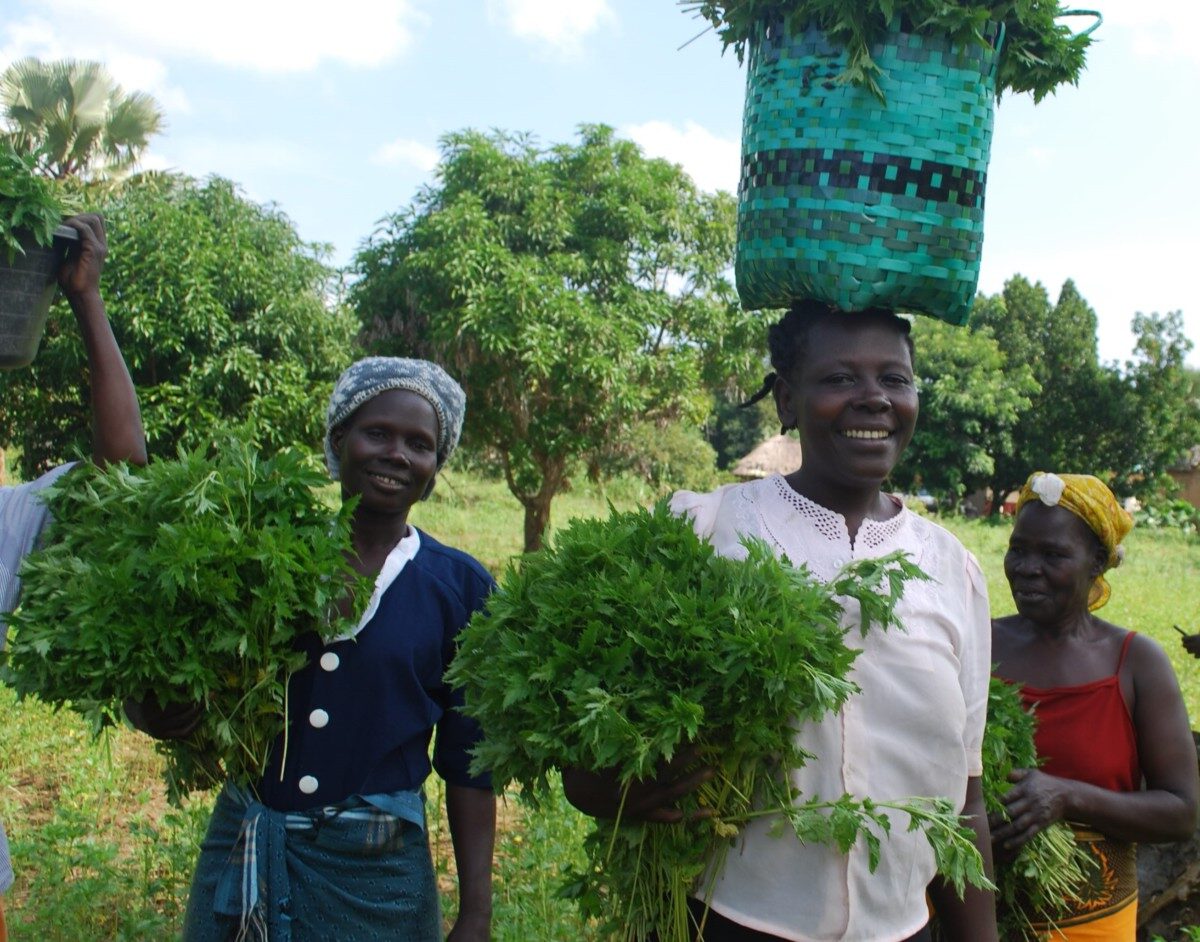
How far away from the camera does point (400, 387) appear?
240cm

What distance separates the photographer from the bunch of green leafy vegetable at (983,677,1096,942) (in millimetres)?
2322

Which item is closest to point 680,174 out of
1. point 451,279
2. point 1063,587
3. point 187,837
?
point 451,279

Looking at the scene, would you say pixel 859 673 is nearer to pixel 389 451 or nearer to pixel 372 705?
pixel 372 705

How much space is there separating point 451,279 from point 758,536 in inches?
361

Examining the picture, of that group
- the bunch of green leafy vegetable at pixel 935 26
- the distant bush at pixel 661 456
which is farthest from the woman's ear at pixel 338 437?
the distant bush at pixel 661 456

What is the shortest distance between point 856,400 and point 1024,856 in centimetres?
116

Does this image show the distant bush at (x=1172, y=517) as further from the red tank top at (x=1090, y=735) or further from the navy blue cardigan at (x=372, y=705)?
the navy blue cardigan at (x=372, y=705)

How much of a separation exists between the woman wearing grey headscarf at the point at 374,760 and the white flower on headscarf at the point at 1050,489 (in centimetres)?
145

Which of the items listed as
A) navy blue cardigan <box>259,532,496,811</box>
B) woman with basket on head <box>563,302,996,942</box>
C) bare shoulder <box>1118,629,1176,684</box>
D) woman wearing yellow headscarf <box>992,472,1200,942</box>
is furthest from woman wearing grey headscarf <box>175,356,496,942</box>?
bare shoulder <box>1118,629,1176,684</box>

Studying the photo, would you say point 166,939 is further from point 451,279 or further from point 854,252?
point 451,279

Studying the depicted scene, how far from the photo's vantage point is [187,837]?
15.6ft

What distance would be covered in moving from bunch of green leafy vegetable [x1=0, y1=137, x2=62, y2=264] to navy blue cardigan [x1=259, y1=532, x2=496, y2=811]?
106cm

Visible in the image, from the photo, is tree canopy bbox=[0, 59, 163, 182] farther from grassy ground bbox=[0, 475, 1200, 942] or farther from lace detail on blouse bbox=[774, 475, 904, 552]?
lace detail on blouse bbox=[774, 475, 904, 552]

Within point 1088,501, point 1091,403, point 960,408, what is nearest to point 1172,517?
point 1091,403
